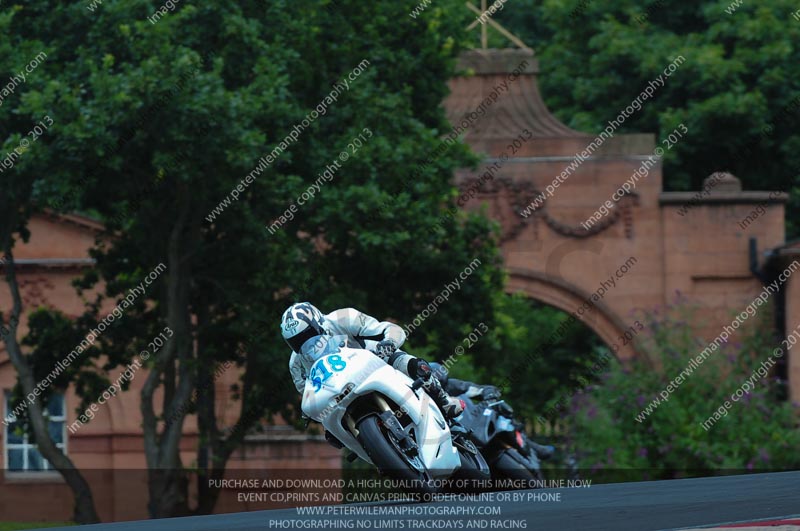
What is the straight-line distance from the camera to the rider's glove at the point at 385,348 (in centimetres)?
1101

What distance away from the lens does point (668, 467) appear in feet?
78.4

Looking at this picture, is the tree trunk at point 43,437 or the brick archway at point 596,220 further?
the brick archway at point 596,220

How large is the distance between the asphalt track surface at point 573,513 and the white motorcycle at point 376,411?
0.34 meters

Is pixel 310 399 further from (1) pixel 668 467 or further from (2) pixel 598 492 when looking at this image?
(1) pixel 668 467

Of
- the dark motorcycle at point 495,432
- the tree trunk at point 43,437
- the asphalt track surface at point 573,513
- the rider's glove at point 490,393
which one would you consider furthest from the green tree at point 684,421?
the asphalt track surface at point 573,513

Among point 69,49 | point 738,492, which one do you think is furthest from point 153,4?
point 738,492

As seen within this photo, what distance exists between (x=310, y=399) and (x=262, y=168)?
28.1ft

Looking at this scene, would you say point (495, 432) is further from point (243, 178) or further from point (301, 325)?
point (243, 178)

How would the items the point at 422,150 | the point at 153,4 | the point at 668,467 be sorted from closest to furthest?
the point at 153,4
the point at 422,150
the point at 668,467

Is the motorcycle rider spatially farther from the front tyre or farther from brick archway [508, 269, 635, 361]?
brick archway [508, 269, 635, 361]

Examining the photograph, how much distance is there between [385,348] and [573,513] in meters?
2.48

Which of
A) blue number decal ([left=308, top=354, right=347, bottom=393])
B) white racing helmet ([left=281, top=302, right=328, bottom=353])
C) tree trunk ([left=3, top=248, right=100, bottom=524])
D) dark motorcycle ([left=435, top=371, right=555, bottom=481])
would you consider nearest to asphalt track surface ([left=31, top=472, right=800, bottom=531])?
blue number decal ([left=308, top=354, right=347, bottom=393])

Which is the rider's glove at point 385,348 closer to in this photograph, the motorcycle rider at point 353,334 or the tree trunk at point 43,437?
the motorcycle rider at point 353,334

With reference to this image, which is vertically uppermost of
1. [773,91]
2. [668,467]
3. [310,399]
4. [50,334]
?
[310,399]
